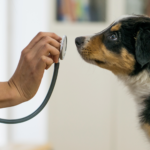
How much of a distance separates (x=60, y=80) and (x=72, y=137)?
53cm

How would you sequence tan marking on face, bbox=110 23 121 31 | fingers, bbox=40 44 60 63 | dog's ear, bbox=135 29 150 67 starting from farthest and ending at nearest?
1. tan marking on face, bbox=110 23 121 31
2. dog's ear, bbox=135 29 150 67
3. fingers, bbox=40 44 60 63

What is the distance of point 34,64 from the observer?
0.87 m

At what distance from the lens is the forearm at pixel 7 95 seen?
0.93 meters

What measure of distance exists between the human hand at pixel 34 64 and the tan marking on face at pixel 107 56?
291 mm

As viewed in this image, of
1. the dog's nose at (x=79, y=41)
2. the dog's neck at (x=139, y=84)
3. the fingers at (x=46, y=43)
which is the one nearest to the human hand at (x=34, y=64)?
the fingers at (x=46, y=43)

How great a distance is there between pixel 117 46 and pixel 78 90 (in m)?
1.24

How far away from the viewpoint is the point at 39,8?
8.06ft

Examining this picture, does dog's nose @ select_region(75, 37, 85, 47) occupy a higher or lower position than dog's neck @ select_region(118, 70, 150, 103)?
higher

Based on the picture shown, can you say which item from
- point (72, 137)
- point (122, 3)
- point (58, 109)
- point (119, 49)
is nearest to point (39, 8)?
point (122, 3)

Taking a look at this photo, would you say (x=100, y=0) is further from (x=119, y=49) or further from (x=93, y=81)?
(x=119, y=49)

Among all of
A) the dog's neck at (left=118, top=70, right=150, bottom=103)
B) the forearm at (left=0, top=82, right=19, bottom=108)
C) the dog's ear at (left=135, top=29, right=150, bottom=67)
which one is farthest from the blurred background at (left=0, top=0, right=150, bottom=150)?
the forearm at (left=0, top=82, right=19, bottom=108)

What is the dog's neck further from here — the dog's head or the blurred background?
the blurred background

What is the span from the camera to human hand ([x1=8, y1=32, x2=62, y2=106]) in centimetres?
85

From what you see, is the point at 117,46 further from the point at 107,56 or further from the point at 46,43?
the point at 46,43
